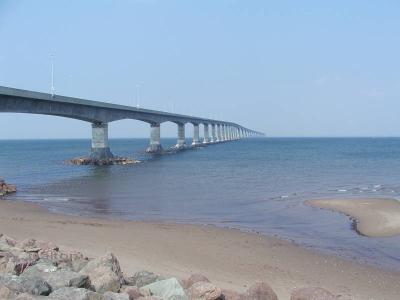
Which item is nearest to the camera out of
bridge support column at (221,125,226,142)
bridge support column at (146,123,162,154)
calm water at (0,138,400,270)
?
calm water at (0,138,400,270)

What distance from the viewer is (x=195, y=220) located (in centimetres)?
1972

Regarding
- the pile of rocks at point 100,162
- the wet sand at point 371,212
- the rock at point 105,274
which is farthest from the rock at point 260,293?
the pile of rocks at point 100,162

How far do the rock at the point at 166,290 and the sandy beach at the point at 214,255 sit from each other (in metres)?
2.08

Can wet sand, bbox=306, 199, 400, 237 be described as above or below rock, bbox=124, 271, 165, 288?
below

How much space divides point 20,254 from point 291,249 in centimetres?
768

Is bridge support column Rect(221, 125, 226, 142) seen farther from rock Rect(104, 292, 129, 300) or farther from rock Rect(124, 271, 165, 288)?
rock Rect(104, 292, 129, 300)

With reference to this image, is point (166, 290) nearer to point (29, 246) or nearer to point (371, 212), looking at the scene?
point (29, 246)

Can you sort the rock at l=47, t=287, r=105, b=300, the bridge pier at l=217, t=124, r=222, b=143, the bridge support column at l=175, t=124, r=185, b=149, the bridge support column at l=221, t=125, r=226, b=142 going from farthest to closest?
the bridge support column at l=221, t=125, r=226, b=142, the bridge pier at l=217, t=124, r=222, b=143, the bridge support column at l=175, t=124, r=185, b=149, the rock at l=47, t=287, r=105, b=300

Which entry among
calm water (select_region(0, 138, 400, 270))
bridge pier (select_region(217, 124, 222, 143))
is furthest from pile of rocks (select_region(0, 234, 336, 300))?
bridge pier (select_region(217, 124, 222, 143))

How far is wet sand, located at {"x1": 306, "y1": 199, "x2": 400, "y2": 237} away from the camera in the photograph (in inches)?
678

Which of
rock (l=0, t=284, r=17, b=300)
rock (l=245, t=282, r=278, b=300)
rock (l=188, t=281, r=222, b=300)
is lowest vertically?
rock (l=245, t=282, r=278, b=300)

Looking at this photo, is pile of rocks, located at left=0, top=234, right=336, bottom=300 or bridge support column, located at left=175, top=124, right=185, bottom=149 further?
→ bridge support column, located at left=175, top=124, right=185, bottom=149

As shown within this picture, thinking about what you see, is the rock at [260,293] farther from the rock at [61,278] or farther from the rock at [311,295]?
the rock at [61,278]

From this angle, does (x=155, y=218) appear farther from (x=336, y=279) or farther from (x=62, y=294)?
(x=62, y=294)
